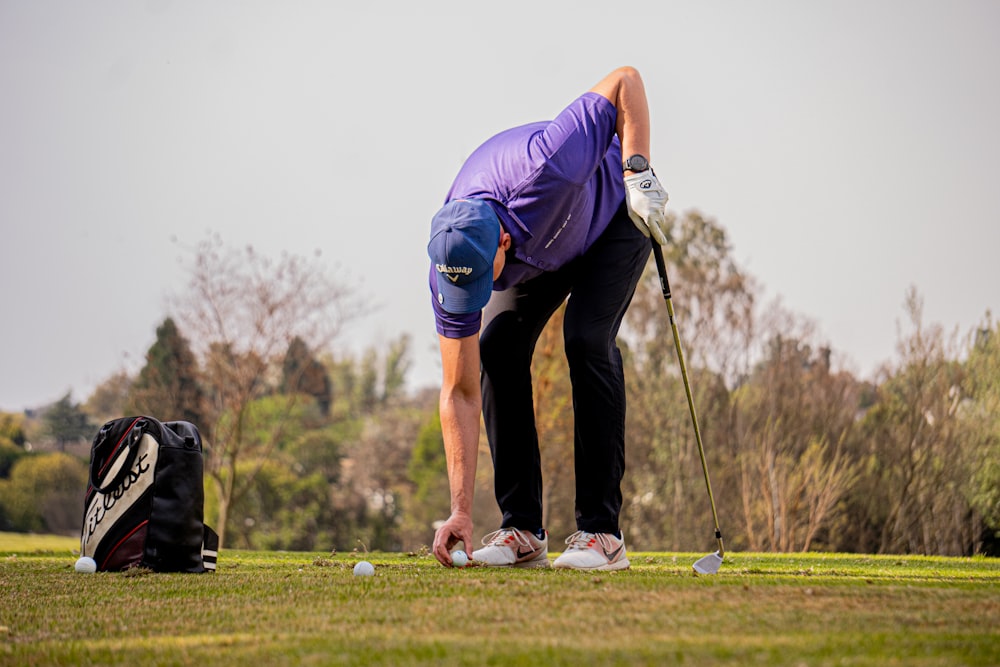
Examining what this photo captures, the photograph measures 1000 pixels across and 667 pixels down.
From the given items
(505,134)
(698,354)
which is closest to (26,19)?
(698,354)

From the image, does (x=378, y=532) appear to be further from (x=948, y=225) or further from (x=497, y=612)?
(x=497, y=612)

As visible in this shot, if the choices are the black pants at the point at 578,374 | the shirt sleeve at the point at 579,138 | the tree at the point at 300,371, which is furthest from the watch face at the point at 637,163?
the tree at the point at 300,371

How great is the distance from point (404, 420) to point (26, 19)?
61.0 ft

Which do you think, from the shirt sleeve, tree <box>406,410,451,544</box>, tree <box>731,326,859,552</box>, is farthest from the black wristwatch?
tree <box>406,410,451,544</box>

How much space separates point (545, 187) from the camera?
384cm

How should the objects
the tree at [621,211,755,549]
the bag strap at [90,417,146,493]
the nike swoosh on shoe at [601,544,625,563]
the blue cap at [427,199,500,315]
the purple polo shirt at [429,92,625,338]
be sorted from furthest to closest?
the tree at [621,211,755,549] → the bag strap at [90,417,146,493] → the nike swoosh on shoe at [601,544,625,563] → the purple polo shirt at [429,92,625,338] → the blue cap at [427,199,500,315]

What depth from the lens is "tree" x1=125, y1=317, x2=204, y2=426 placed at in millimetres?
23125

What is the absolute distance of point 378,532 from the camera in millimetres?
31906

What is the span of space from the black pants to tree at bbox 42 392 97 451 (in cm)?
3240

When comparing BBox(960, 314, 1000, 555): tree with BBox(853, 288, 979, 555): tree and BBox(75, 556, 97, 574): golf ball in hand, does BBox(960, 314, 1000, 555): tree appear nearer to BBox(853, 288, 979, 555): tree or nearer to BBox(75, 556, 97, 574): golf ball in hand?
BBox(853, 288, 979, 555): tree

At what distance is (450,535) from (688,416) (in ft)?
69.5

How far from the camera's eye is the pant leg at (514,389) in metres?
4.34

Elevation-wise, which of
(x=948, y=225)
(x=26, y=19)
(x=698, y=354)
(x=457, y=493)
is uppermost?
(x=26, y=19)

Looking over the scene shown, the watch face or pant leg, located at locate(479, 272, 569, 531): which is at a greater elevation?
the watch face
